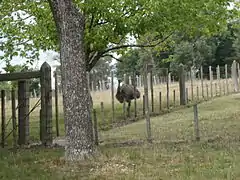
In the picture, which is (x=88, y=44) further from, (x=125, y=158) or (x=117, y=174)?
(x=117, y=174)

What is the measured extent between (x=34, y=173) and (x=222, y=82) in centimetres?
2765

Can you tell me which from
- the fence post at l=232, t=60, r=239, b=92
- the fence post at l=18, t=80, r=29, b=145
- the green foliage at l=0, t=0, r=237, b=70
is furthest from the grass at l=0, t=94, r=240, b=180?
the fence post at l=232, t=60, r=239, b=92

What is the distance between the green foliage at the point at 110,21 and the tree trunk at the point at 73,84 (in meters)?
4.70

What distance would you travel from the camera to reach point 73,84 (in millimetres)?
9734

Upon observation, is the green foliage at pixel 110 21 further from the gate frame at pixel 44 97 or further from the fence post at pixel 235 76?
the fence post at pixel 235 76

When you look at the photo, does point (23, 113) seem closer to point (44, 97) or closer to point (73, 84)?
point (44, 97)

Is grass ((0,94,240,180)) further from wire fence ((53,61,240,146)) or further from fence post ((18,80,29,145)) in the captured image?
wire fence ((53,61,240,146))

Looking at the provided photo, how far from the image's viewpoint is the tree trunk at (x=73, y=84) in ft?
31.7

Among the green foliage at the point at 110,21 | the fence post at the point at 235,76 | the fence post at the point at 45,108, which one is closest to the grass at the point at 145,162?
the fence post at the point at 45,108

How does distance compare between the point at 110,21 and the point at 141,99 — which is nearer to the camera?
the point at 110,21

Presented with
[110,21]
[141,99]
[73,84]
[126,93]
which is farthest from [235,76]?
[73,84]

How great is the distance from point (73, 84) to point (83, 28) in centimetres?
141

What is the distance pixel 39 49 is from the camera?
18.4 meters

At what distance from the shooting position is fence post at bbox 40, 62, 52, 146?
493 inches
